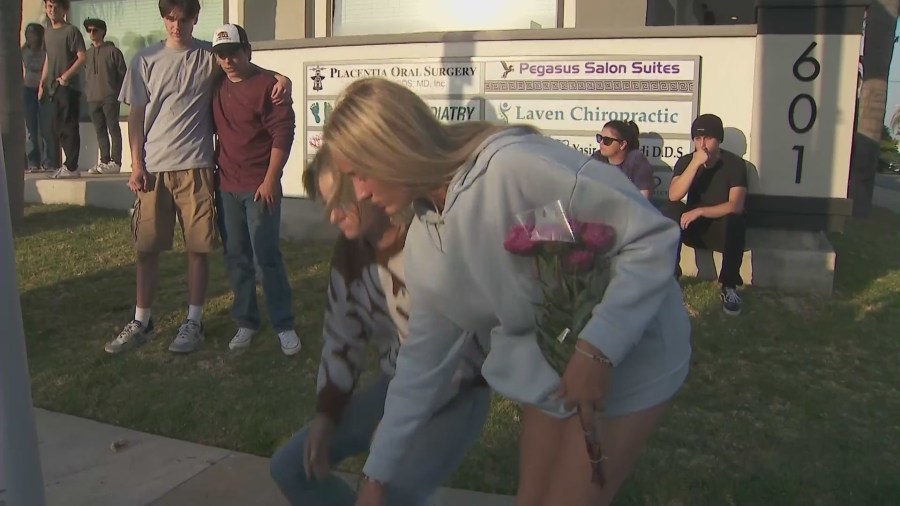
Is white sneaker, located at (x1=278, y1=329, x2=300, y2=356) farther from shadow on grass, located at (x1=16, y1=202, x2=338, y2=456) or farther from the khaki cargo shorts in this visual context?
the khaki cargo shorts

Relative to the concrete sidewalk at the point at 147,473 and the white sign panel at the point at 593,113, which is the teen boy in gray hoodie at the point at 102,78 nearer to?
the white sign panel at the point at 593,113

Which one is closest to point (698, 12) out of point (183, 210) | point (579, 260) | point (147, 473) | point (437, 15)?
point (437, 15)

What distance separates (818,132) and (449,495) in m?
4.06

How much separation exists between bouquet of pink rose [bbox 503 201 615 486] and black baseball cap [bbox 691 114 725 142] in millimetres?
4075

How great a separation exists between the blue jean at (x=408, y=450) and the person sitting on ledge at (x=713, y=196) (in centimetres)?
364

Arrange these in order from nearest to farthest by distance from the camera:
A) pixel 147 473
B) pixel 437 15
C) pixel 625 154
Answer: pixel 147 473 < pixel 625 154 < pixel 437 15

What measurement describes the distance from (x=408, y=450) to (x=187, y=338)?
292 cm

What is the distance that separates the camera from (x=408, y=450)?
1.98 meters

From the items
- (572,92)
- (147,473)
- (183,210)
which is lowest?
(147,473)

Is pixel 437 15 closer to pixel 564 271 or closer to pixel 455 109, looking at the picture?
pixel 455 109

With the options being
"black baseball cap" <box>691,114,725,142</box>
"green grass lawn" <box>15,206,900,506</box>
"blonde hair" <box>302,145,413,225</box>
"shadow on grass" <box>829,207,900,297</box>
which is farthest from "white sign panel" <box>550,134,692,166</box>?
"blonde hair" <box>302,145,413,225</box>

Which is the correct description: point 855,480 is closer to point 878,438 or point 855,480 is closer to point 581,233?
point 878,438

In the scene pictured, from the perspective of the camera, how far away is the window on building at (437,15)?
8.18 metres

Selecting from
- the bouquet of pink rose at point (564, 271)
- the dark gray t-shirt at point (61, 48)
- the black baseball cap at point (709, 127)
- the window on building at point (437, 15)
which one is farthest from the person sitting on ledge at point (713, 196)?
the dark gray t-shirt at point (61, 48)
